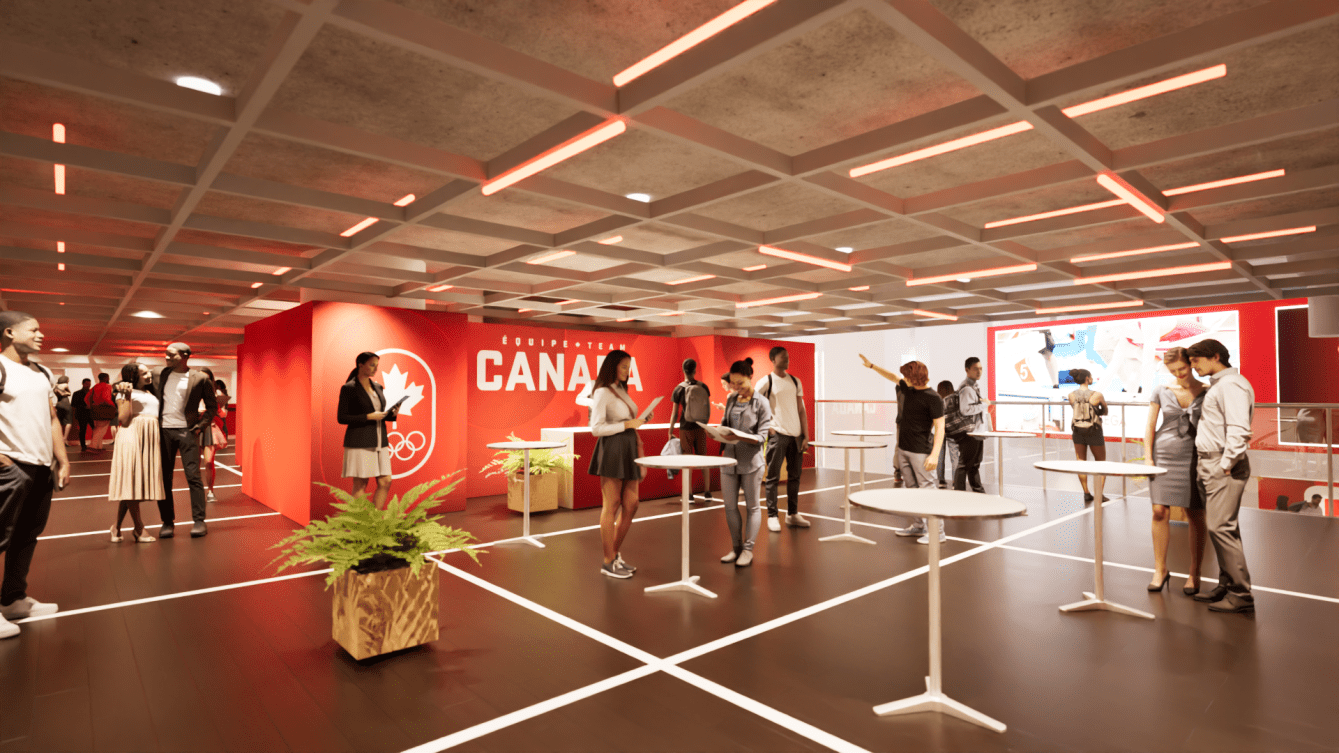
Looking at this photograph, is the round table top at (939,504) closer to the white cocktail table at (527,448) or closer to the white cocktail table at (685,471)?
the white cocktail table at (685,471)

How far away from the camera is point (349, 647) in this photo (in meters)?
3.16

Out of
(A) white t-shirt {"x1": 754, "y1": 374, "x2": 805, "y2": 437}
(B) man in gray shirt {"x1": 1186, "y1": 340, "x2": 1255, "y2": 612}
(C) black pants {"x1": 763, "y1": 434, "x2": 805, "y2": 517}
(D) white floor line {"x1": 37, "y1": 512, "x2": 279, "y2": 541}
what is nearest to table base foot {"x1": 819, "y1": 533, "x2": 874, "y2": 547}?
(C) black pants {"x1": 763, "y1": 434, "x2": 805, "y2": 517}

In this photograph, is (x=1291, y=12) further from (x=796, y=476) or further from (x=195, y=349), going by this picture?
(x=195, y=349)

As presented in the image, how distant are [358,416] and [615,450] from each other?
2498 mm

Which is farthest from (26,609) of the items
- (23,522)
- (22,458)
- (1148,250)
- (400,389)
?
(1148,250)

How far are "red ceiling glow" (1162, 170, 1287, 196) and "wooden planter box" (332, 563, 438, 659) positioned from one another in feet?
21.7

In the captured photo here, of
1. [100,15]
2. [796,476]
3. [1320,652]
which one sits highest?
[100,15]

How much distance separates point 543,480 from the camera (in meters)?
7.43

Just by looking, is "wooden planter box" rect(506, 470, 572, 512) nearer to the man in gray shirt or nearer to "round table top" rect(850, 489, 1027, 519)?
"round table top" rect(850, 489, 1027, 519)

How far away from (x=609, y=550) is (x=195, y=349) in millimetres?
22093

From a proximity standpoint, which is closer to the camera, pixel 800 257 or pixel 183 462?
pixel 183 462

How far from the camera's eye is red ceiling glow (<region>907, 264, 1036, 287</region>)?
8.08m

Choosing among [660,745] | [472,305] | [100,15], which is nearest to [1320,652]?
[660,745]

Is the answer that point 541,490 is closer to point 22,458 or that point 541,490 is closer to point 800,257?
point 800,257
